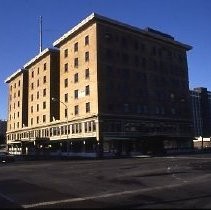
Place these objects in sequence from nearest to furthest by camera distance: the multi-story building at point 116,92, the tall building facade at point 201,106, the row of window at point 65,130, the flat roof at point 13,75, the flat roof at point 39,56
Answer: the multi-story building at point 116,92
the row of window at point 65,130
the flat roof at point 39,56
the flat roof at point 13,75
the tall building facade at point 201,106

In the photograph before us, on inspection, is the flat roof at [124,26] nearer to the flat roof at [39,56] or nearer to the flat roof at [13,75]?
the flat roof at [39,56]

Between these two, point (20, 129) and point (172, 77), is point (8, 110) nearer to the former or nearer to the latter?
point (20, 129)

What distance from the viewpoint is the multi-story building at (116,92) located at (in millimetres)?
75125

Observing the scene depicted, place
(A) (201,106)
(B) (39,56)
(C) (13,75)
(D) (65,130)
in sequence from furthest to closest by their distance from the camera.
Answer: (A) (201,106) → (C) (13,75) → (B) (39,56) → (D) (65,130)

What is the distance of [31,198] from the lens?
1549cm

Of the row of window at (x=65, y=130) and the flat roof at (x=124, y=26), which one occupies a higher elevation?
the flat roof at (x=124, y=26)

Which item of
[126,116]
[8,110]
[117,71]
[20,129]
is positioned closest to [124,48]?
[117,71]

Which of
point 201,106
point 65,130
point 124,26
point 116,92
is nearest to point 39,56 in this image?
point 65,130

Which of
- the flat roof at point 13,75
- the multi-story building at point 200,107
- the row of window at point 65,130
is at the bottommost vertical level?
the row of window at point 65,130

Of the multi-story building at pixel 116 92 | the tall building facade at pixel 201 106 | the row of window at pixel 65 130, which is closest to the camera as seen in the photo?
the multi-story building at pixel 116 92

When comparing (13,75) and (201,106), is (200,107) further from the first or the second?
(13,75)

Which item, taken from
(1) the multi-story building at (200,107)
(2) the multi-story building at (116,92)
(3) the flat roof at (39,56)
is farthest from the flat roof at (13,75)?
(1) the multi-story building at (200,107)

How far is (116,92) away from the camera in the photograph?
76.8 meters

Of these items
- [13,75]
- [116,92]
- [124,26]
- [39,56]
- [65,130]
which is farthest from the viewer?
[13,75]
